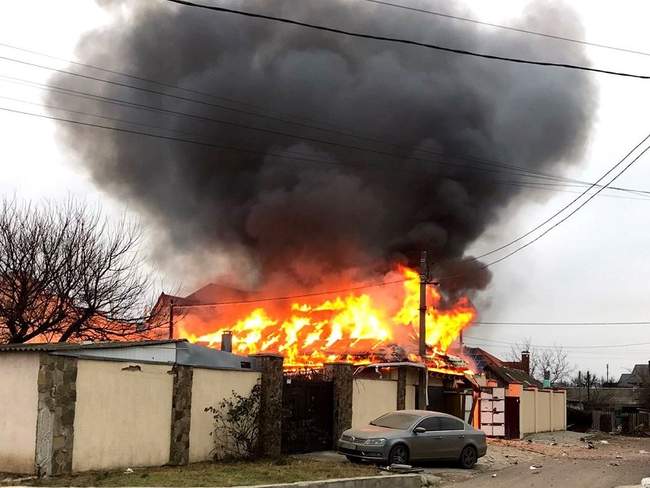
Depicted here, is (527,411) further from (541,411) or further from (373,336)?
(373,336)

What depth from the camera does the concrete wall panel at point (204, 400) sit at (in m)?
13.7

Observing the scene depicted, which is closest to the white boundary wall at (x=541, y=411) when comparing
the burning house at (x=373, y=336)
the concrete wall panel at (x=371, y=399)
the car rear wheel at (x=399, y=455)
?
the burning house at (x=373, y=336)

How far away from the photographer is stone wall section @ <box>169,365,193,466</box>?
43.1ft

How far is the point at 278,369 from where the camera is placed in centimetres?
1556

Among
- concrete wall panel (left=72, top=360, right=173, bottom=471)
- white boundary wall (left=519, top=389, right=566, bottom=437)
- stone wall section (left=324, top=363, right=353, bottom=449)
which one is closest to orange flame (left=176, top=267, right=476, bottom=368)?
white boundary wall (left=519, top=389, right=566, bottom=437)

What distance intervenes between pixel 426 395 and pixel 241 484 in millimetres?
12175

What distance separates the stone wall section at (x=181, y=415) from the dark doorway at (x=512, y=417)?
52.1 ft

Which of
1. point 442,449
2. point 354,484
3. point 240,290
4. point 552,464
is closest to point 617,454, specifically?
point 552,464

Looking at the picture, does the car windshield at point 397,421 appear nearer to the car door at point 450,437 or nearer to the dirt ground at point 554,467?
the car door at point 450,437

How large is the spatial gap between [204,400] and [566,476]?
289 inches

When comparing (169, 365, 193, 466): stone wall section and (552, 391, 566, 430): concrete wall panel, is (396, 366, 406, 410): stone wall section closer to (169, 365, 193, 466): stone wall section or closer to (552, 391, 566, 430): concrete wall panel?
(169, 365, 193, 466): stone wall section

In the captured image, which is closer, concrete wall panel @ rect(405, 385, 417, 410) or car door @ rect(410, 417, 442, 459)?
car door @ rect(410, 417, 442, 459)

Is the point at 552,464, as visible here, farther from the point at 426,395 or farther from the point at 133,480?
the point at 133,480

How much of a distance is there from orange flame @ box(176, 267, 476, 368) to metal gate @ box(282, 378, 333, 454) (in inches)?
278
